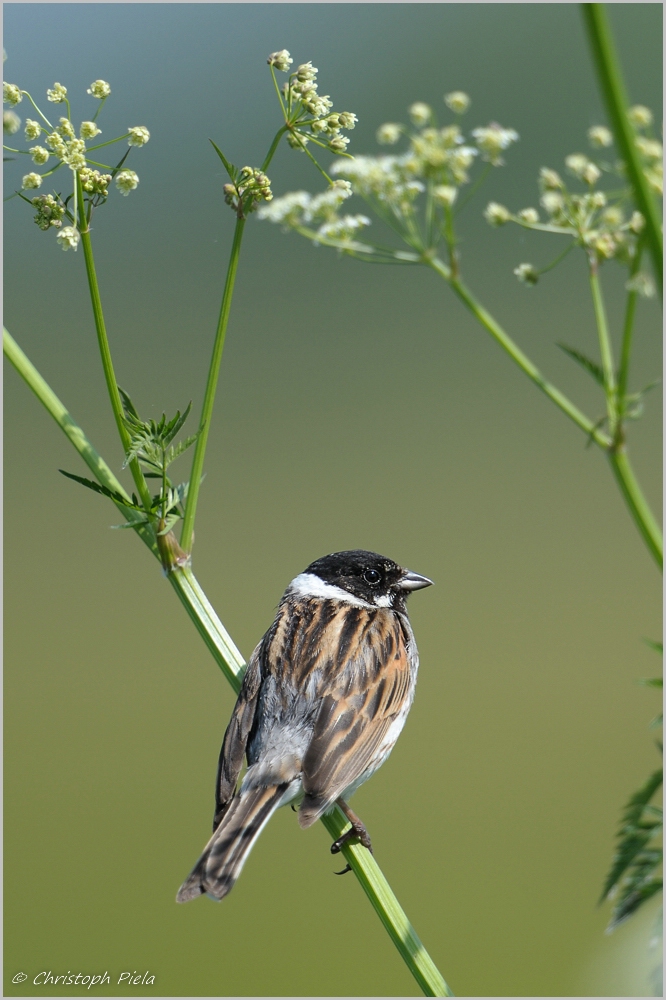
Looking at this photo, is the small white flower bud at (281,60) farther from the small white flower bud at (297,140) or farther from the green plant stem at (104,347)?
the green plant stem at (104,347)

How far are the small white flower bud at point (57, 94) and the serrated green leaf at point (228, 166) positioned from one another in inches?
11.6

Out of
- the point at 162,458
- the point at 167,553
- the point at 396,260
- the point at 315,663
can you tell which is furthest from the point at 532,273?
the point at 315,663

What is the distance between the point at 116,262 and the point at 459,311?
458cm

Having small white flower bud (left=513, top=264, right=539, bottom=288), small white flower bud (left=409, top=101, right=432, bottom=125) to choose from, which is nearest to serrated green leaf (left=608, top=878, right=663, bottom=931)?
small white flower bud (left=513, top=264, right=539, bottom=288)

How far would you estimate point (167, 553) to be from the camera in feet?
5.60

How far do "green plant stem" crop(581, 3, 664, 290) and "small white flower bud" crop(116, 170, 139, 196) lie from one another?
0.97 metres

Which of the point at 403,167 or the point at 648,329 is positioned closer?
the point at 403,167

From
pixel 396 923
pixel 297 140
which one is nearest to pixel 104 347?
pixel 297 140

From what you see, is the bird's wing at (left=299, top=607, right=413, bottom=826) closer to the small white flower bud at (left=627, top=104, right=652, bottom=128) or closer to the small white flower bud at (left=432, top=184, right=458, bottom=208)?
the small white flower bud at (left=432, top=184, right=458, bottom=208)

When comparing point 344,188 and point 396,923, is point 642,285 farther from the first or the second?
point 396,923

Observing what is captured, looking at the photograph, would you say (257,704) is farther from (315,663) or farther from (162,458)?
(162,458)

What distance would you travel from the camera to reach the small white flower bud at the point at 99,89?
1.61 metres

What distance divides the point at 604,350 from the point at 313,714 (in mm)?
1460

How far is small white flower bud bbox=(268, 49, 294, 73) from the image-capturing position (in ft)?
5.24
